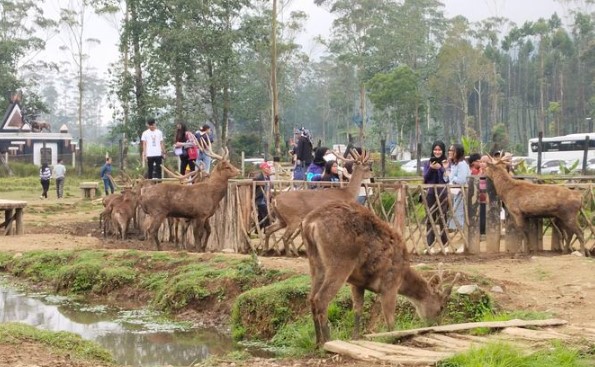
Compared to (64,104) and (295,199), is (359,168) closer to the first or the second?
(295,199)

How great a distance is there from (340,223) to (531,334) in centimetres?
196

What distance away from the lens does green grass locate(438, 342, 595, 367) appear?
6.89m

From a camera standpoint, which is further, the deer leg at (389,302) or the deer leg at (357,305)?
the deer leg at (357,305)

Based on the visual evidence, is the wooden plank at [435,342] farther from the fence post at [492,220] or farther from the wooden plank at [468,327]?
the fence post at [492,220]

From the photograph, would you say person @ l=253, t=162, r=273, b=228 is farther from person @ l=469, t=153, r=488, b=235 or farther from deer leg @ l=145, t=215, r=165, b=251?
person @ l=469, t=153, r=488, b=235

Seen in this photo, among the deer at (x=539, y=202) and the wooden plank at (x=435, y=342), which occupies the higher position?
the deer at (x=539, y=202)


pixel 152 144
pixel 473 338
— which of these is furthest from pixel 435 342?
pixel 152 144

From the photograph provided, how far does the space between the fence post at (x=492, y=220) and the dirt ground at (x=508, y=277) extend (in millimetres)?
506

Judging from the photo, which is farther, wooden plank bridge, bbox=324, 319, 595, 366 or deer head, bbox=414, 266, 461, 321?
deer head, bbox=414, 266, 461, 321

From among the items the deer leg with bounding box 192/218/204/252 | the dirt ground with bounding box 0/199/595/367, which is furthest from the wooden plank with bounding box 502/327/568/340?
the deer leg with bounding box 192/218/204/252

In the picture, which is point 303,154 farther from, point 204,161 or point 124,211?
point 124,211

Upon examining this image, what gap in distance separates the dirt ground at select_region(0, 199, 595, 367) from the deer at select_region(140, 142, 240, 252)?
124cm

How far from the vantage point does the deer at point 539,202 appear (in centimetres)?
1441

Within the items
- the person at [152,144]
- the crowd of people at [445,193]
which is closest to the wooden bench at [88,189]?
the person at [152,144]
